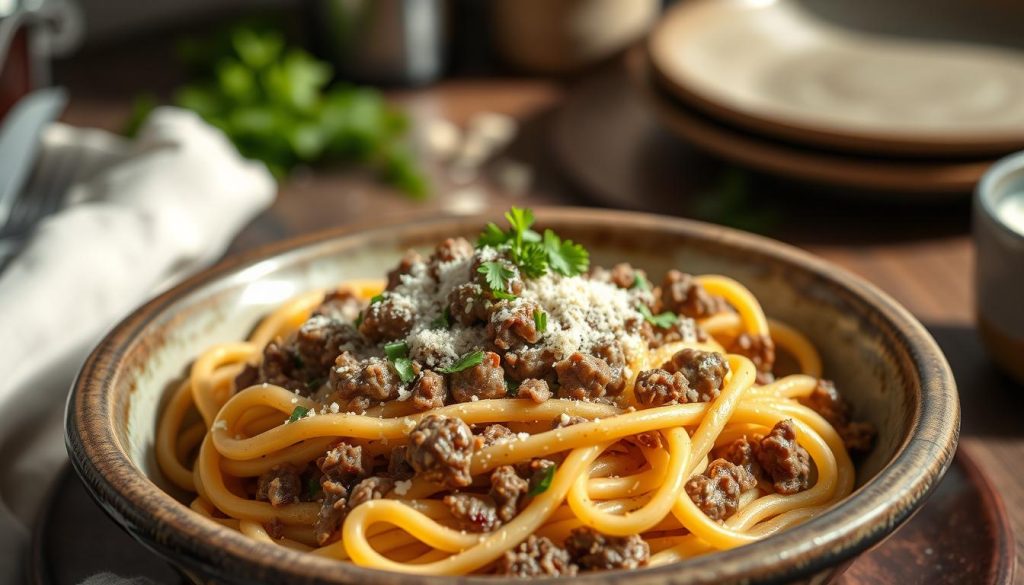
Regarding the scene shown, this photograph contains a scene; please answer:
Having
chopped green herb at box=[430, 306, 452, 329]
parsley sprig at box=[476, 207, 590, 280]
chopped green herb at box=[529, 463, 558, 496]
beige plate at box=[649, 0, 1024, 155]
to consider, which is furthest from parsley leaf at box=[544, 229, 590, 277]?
beige plate at box=[649, 0, 1024, 155]

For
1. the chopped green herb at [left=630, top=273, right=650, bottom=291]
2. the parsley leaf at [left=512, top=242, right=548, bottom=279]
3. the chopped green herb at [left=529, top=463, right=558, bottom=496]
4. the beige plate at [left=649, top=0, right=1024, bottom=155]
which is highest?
the parsley leaf at [left=512, top=242, right=548, bottom=279]

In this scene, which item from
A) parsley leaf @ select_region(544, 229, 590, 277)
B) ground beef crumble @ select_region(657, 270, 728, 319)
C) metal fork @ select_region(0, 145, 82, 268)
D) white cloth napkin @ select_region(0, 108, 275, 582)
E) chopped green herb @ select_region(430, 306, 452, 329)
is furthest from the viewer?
metal fork @ select_region(0, 145, 82, 268)

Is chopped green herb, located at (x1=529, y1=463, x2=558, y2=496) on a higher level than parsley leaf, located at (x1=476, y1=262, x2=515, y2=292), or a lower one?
lower

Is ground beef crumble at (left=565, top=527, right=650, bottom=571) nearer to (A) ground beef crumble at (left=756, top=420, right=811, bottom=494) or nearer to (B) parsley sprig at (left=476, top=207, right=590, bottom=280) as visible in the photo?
(A) ground beef crumble at (left=756, top=420, right=811, bottom=494)

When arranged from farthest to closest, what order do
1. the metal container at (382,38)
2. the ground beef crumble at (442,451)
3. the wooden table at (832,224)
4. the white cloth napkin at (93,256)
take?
the metal container at (382,38) → the wooden table at (832,224) → the white cloth napkin at (93,256) → the ground beef crumble at (442,451)

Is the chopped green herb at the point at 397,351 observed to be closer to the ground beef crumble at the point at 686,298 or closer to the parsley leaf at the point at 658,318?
the parsley leaf at the point at 658,318

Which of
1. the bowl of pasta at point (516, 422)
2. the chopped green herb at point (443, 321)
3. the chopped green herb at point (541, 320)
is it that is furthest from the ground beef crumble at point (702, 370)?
the chopped green herb at point (443, 321)
